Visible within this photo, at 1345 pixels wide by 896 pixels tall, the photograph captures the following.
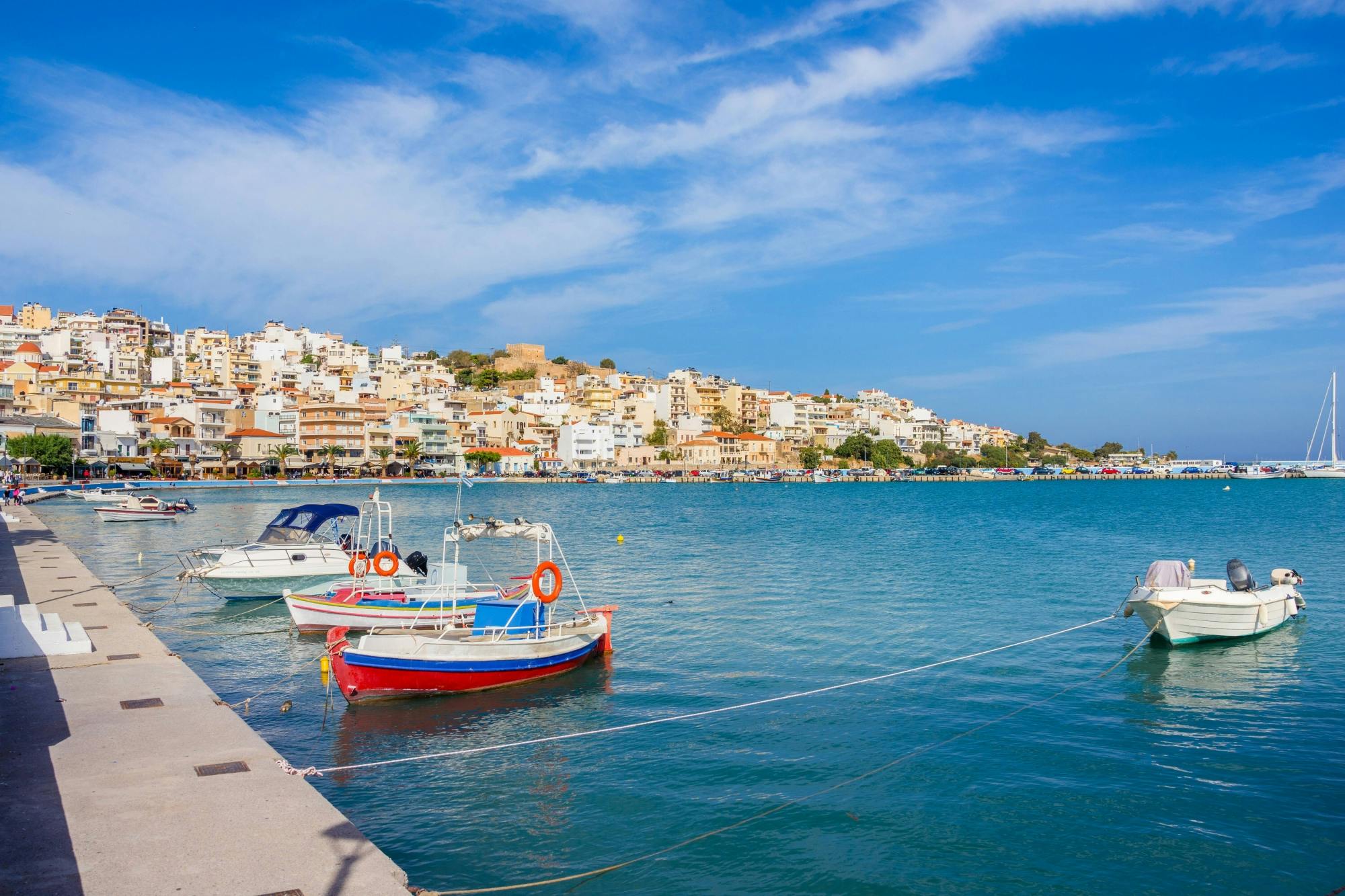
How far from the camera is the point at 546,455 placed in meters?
141

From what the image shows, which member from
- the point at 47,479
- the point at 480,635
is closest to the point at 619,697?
the point at 480,635

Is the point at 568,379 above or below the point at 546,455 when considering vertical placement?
above

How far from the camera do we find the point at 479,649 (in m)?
15.6

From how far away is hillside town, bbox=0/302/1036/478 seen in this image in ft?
356

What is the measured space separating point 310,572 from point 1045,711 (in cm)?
2025

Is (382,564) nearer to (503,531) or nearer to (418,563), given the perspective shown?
(418,563)

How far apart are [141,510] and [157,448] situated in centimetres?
5521

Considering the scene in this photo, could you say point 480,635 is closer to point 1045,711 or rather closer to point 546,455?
point 1045,711

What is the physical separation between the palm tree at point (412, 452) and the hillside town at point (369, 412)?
0.73 feet

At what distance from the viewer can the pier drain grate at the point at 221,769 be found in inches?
328

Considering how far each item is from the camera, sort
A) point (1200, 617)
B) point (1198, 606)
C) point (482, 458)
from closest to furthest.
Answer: point (1198, 606), point (1200, 617), point (482, 458)

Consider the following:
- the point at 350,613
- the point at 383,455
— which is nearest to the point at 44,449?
the point at 383,455

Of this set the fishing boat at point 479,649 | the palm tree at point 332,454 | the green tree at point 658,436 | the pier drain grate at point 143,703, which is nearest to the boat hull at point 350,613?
the fishing boat at point 479,649

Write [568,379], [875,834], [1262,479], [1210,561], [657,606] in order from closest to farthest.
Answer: [875,834]
[657,606]
[1210,561]
[1262,479]
[568,379]
